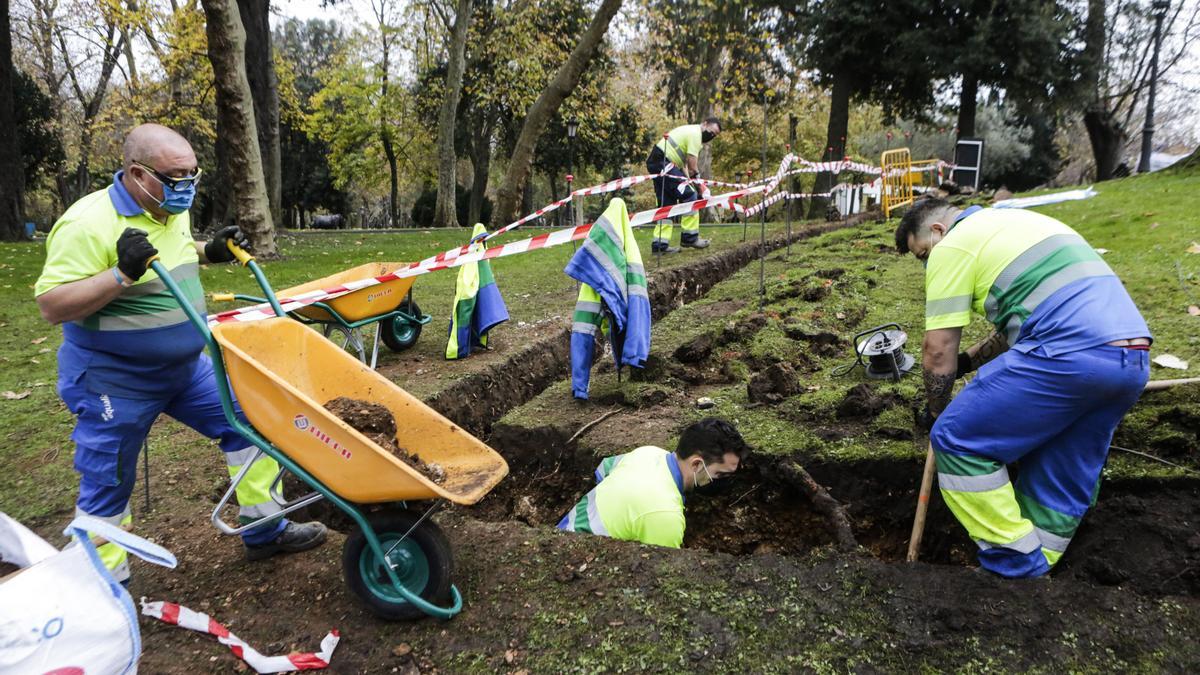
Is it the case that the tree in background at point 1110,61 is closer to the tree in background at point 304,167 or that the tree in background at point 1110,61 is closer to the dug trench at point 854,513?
the dug trench at point 854,513

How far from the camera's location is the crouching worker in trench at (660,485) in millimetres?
3195

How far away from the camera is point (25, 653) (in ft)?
5.49

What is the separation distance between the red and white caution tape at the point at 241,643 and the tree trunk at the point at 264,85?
13.5 metres

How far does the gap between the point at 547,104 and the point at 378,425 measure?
44.8 ft

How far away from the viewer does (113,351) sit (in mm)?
2766

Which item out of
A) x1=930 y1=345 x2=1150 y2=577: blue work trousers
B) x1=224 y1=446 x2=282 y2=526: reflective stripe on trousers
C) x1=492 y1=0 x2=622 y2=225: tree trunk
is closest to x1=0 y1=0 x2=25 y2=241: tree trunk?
x1=492 y1=0 x2=622 y2=225: tree trunk

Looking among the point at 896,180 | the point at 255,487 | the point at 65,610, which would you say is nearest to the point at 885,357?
the point at 255,487

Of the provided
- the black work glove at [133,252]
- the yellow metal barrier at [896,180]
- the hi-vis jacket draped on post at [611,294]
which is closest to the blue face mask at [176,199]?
the black work glove at [133,252]

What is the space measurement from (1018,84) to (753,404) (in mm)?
17159

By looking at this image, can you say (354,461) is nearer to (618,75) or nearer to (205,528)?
(205,528)

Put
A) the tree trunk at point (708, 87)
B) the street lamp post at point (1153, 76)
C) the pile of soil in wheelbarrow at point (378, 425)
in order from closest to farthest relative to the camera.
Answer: the pile of soil in wheelbarrow at point (378, 425) < the street lamp post at point (1153, 76) < the tree trunk at point (708, 87)

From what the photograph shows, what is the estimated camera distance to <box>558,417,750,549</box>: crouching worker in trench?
3195 millimetres

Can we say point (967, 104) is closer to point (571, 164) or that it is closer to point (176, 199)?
point (571, 164)

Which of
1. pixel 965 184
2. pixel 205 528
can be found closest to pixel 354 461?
pixel 205 528
